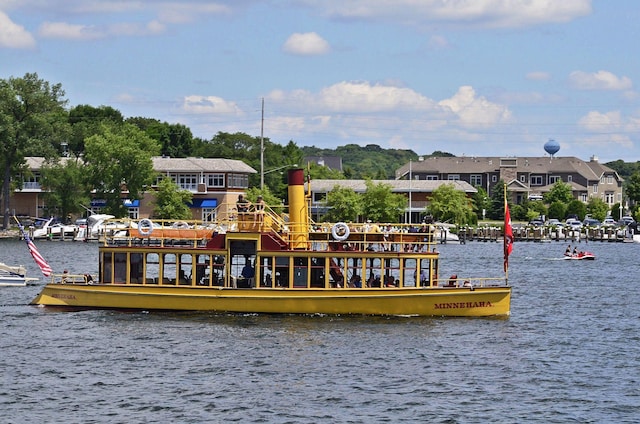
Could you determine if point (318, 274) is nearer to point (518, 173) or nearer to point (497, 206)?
point (497, 206)

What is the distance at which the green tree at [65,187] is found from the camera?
127969 millimetres

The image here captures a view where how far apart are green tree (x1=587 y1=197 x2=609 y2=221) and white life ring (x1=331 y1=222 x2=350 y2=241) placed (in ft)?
428

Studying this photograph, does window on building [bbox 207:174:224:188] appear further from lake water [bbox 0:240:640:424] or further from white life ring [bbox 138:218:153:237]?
white life ring [bbox 138:218:153:237]

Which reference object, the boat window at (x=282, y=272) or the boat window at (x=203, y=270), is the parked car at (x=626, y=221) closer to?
the boat window at (x=282, y=272)

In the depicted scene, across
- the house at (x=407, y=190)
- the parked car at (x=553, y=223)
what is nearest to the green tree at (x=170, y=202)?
the house at (x=407, y=190)

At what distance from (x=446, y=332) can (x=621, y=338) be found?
25.0ft

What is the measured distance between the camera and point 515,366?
39.0 metres

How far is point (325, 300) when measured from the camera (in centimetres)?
4622

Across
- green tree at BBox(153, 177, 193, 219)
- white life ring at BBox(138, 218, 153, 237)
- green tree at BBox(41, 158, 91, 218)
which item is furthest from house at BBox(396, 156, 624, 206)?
white life ring at BBox(138, 218, 153, 237)

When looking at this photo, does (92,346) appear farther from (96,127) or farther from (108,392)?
(96,127)

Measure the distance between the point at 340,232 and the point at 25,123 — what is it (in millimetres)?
83223

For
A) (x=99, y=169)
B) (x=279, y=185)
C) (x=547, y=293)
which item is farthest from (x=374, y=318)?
(x=279, y=185)

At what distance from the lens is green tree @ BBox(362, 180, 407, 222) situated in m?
137

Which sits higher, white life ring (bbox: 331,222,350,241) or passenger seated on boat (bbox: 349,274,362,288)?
white life ring (bbox: 331,222,350,241)
